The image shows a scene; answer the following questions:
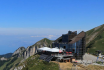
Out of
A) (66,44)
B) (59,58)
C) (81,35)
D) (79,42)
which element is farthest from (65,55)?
(81,35)

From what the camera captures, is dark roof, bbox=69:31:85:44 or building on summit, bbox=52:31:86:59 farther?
dark roof, bbox=69:31:85:44

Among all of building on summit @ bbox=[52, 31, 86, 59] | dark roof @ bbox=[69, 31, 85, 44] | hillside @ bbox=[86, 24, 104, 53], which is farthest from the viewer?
hillside @ bbox=[86, 24, 104, 53]

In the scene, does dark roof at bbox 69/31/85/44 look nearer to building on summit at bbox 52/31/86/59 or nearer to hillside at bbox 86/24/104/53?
building on summit at bbox 52/31/86/59

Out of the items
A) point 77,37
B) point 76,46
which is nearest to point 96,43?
point 77,37

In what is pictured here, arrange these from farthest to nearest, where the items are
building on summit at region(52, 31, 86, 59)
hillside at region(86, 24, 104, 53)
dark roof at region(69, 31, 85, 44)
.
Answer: hillside at region(86, 24, 104, 53) → dark roof at region(69, 31, 85, 44) → building on summit at region(52, 31, 86, 59)

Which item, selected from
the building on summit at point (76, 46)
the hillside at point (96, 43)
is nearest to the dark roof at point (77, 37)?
the building on summit at point (76, 46)

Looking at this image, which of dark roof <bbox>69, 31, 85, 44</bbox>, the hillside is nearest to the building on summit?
dark roof <bbox>69, 31, 85, 44</bbox>

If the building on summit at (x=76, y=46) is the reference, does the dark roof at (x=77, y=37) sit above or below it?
above

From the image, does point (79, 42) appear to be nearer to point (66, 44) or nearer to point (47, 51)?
point (66, 44)

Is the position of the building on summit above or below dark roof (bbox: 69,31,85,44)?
below

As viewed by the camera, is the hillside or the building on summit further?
the hillside

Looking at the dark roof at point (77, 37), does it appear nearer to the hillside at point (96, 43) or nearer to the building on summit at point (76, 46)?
the building on summit at point (76, 46)

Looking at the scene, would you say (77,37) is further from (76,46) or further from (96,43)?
(96,43)
